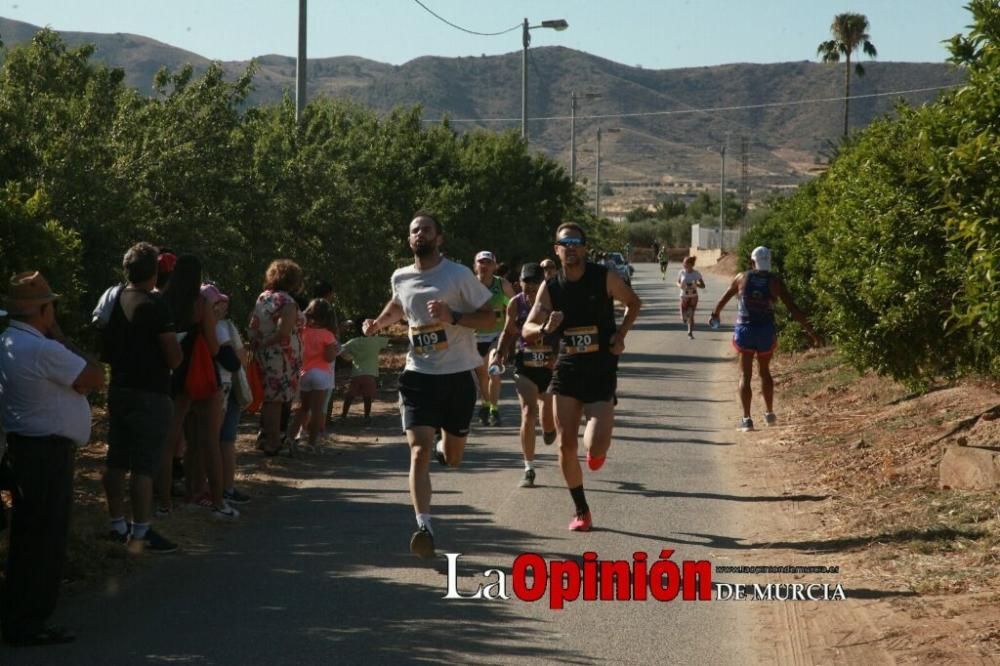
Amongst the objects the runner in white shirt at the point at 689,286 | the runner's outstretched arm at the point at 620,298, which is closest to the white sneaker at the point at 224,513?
the runner's outstretched arm at the point at 620,298

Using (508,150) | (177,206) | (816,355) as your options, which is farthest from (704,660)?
(508,150)

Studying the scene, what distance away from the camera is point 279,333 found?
1260 centimetres

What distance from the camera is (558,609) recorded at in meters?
7.87

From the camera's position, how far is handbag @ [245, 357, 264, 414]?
1244cm

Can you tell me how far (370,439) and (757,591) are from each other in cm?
778

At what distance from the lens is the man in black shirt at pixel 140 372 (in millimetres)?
9047

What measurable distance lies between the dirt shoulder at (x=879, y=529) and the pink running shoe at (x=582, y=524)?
1102mm

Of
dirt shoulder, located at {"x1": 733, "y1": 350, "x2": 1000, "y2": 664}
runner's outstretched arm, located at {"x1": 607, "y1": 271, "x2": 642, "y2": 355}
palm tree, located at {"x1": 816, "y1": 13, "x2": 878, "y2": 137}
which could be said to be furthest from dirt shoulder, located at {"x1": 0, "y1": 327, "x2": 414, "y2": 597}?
palm tree, located at {"x1": 816, "y1": 13, "x2": 878, "y2": 137}

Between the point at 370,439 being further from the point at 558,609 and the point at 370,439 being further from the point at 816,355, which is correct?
the point at 816,355

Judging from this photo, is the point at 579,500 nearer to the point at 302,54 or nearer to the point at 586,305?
the point at 586,305

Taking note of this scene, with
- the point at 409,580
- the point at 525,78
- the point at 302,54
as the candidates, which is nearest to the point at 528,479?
the point at 409,580

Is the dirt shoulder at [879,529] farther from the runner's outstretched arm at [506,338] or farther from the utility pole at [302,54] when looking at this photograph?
the utility pole at [302,54]

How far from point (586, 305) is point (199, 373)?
2.73 meters

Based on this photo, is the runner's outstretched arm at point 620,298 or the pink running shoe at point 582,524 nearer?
the pink running shoe at point 582,524
